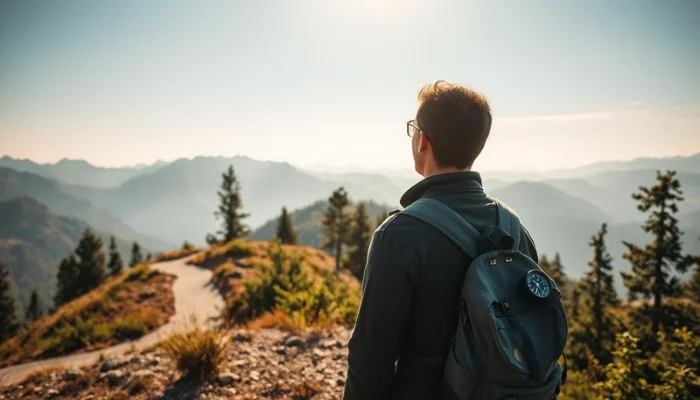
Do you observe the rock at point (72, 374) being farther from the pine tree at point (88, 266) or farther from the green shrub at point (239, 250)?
the pine tree at point (88, 266)

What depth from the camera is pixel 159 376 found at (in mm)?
5535

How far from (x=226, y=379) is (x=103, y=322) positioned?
1207 cm

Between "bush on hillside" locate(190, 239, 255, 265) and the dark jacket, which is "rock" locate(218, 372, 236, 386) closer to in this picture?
the dark jacket

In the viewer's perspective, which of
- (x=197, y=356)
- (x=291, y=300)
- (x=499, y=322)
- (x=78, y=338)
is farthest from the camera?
(x=78, y=338)

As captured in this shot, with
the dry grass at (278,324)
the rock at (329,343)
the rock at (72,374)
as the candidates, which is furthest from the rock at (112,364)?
the rock at (329,343)

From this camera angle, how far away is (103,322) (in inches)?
543

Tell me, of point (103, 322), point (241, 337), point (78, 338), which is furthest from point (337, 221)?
point (241, 337)

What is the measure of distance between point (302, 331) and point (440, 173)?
6723 millimetres

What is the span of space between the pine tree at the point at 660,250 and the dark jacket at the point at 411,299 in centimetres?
2072

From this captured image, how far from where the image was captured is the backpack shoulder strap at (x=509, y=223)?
200 cm

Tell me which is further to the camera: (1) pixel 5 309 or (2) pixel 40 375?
(1) pixel 5 309

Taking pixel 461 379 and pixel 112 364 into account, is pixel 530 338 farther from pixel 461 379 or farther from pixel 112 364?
pixel 112 364

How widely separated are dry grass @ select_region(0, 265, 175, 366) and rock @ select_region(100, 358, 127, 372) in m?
6.01

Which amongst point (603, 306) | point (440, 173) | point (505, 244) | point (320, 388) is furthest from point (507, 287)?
point (603, 306)
